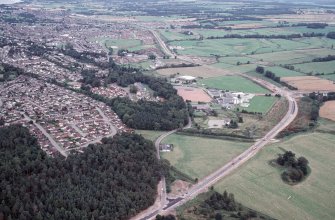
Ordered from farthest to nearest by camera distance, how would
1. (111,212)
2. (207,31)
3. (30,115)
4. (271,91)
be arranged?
(207,31) → (271,91) → (30,115) → (111,212)

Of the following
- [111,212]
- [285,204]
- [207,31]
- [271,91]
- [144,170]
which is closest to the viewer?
[111,212]

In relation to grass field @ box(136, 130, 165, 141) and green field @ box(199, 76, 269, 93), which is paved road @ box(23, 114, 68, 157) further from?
green field @ box(199, 76, 269, 93)

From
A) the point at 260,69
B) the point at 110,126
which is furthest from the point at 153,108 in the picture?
the point at 260,69

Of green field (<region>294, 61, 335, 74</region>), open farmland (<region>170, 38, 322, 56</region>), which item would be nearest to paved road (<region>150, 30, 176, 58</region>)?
open farmland (<region>170, 38, 322, 56</region>)

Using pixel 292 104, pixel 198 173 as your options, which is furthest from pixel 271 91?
pixel 198 173

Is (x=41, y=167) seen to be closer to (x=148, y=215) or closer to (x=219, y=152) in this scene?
(x=148, y=215)

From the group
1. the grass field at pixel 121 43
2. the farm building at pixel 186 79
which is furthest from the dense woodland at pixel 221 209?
the grass field at pixel 121 43

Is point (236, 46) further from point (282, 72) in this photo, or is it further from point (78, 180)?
point (78, 180)
